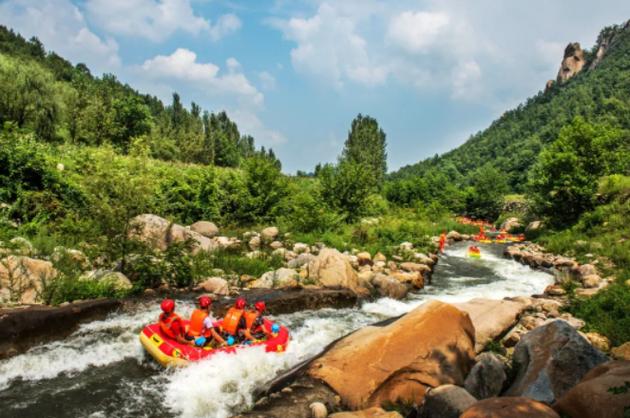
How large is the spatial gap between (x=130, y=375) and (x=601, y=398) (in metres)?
7.35

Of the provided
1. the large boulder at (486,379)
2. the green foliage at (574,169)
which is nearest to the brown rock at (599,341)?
the large boulder at (486,379)

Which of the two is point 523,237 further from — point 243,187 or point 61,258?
point 61,258

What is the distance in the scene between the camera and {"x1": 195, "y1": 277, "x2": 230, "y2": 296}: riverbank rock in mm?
11883

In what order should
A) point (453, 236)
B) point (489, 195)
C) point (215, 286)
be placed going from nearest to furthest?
point (215, 286), point (453, 236), point (489, 195)

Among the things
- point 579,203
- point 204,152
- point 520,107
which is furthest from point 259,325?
point 520,107

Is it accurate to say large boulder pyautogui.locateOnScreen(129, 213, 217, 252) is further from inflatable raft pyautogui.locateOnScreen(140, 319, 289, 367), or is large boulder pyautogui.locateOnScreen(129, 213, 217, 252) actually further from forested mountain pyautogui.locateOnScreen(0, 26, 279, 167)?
inflatable raft pyautogui.locateOnScreen(140, 319, 289, 367)

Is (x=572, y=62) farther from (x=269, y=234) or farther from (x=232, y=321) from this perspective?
(x=232, y=321)

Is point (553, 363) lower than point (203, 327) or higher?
higher

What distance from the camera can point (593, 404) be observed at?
370 cm

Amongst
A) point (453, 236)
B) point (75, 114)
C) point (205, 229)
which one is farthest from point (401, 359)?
point (75, 114)

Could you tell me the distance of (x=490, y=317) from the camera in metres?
8.34

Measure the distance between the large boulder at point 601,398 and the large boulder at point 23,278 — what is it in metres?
10.7

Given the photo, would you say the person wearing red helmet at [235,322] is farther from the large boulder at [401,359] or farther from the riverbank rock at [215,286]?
the riverbank rock at [215,286]

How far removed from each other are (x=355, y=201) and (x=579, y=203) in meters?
13.6
